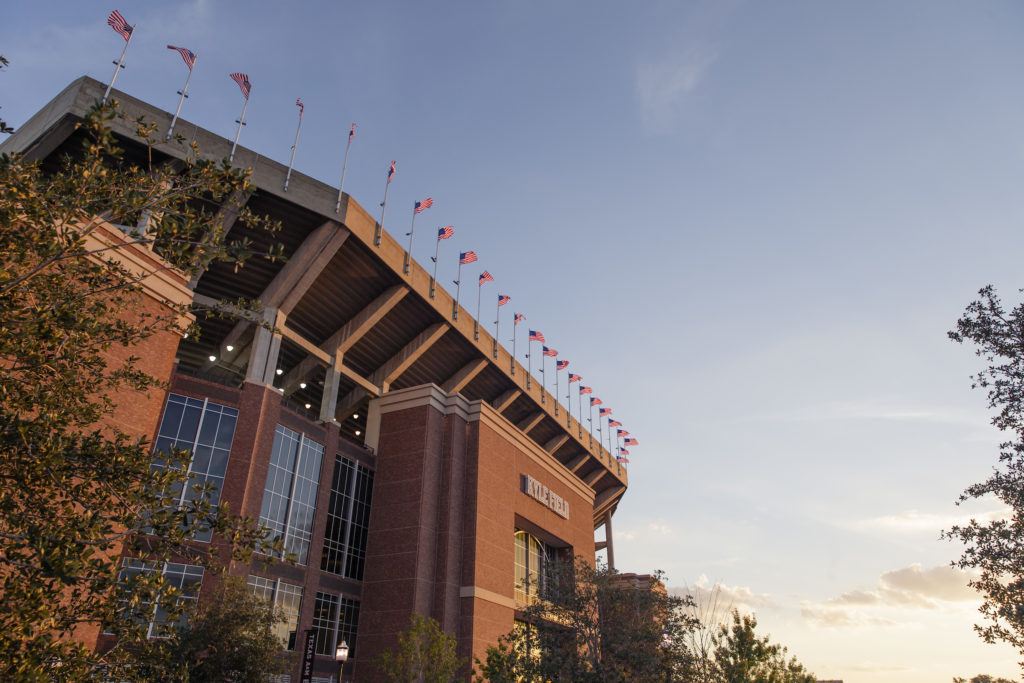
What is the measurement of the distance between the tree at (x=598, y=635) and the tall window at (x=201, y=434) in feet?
56.6

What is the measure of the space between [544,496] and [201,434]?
29.1 metres

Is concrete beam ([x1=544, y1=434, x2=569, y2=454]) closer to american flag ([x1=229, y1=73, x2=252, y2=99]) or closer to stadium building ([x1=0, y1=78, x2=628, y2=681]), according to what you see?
stadium building ([x1=0, y1=78, x2=628, y2=681])

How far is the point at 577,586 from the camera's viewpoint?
3650cm

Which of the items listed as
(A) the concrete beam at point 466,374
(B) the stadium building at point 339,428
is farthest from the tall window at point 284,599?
(A) the concrete beam at point 466,374

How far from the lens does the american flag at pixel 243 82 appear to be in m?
35.6

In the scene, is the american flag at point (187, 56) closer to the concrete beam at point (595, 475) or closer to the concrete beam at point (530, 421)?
the concrete beam at point (530, 421)

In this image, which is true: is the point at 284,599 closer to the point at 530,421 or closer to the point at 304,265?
the point at 304,265

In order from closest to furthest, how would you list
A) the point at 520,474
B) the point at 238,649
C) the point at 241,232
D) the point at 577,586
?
1. the point at 238,649
2. the point at 577,586
3. the point at 241,232
4. the point at 520,474

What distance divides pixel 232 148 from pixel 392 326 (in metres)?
16.8

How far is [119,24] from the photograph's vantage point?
32.4m

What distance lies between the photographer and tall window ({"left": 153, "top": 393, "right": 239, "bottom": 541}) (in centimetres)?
3522

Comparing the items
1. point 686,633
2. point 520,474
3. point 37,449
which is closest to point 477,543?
point 520,474

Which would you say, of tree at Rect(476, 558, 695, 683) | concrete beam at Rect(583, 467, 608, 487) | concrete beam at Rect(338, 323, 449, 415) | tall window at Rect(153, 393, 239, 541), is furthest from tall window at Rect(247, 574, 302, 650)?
concrete beam at Rect(583, 467, 608, 487)

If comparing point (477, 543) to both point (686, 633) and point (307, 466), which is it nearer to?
point (307, 466)
